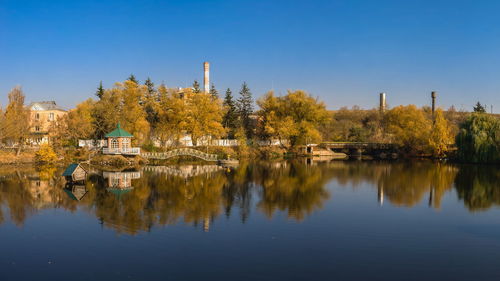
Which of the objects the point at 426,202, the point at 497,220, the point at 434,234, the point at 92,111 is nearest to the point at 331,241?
the point at 434,234

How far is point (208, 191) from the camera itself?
102ft

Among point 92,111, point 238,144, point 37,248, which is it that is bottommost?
point 37,248

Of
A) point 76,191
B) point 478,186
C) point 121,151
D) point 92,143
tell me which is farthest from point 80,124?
point 478,186

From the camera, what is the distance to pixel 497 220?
22.6m

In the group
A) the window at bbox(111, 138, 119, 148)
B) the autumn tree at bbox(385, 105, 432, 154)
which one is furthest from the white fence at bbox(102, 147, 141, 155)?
the autumn tree at bbox(385, 105, 432, 154)

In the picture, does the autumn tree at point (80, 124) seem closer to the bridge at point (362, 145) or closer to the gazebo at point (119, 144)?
the gazebo at point (119, 144)

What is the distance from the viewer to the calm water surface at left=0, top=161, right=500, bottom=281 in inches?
588

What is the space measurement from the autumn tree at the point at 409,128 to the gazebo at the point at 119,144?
144 ft

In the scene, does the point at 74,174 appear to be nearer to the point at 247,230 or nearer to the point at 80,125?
the point at 247,230

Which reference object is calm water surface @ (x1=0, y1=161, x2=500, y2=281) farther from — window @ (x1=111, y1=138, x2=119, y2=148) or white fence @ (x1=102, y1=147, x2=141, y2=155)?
window @ (x1=111, y1=138, x2=119, y2=148)

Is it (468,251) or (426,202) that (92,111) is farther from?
(468,251)

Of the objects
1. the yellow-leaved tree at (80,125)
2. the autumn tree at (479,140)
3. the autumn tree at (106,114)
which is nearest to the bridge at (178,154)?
the autumn tree at (106,114)

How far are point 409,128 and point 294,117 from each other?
19493 mm

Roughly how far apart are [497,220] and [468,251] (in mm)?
7198
